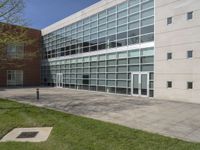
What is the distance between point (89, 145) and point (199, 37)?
39.2 ft

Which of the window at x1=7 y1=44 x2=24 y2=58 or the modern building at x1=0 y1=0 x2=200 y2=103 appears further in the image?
the modern building at x1=0 y1=0 x2=200 y2=103

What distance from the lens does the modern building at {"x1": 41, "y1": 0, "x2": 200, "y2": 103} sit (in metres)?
15.0

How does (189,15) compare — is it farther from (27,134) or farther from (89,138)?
(27,134)

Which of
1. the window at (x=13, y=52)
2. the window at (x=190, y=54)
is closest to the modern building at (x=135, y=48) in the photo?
the window at (x=190, y=54)

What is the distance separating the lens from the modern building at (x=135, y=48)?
49.3ft

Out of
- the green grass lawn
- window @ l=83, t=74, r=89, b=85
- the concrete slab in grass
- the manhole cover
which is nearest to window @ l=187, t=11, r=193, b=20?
the green grass lawn

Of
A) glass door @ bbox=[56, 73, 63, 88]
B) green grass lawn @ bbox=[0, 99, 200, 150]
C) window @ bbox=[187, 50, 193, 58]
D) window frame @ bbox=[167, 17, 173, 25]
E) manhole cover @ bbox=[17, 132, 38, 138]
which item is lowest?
manhole cover @ bbox=[17, 132, 38, 138]

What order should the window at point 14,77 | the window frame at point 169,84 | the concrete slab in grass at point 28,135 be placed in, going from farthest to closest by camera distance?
the window at point 14,77
the window frame at point 169,84
the concrete slab in grass at point 28,135

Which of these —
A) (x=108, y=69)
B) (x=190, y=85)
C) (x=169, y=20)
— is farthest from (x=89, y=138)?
(x=108, y=69)

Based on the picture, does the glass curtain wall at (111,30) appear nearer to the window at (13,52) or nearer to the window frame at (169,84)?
the window frame at (169,84)

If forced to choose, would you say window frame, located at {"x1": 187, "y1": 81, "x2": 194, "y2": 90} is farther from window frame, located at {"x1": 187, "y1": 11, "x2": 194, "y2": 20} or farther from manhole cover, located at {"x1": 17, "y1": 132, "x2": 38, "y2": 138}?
manhole cover, located at {"x1": 17, "y1": 132, "x2": 38, "y2": 138}

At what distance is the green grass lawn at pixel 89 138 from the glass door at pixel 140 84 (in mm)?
9996

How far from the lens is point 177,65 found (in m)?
15.5

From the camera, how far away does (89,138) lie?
Answer: 254 inches
